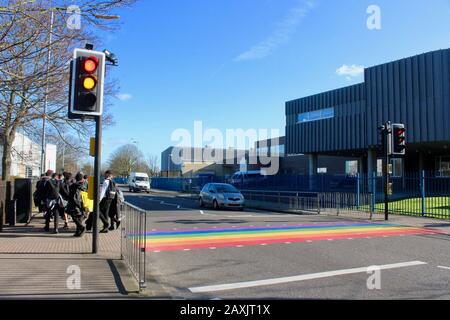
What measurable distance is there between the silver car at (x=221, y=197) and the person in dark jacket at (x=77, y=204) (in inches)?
516

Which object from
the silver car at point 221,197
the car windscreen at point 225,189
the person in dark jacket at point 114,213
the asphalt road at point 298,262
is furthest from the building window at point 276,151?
the person in dark jacket at point 114,213

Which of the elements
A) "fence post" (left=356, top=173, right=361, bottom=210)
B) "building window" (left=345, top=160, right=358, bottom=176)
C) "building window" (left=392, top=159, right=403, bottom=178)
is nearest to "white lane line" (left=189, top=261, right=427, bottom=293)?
"fence post" (left=356, top=173, right=361, bottom=210)

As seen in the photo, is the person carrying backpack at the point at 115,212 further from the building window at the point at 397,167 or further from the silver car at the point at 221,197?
the building window at the point at 397,167

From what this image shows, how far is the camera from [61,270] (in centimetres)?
743

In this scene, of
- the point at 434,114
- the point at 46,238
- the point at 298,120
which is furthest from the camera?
the point at 298,120

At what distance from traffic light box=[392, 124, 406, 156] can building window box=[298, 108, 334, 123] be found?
25540 millimetres

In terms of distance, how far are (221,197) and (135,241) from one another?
17.5 metres

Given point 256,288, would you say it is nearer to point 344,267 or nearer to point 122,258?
point 344,267

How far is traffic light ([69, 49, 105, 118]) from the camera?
29.2ft

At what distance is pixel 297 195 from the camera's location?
81.6 feet

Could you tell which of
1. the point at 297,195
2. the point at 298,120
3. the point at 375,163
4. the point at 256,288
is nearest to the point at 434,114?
the point at 375,163

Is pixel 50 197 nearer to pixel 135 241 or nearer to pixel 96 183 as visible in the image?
pixel 96 183

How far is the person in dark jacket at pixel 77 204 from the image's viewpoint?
1192cm
